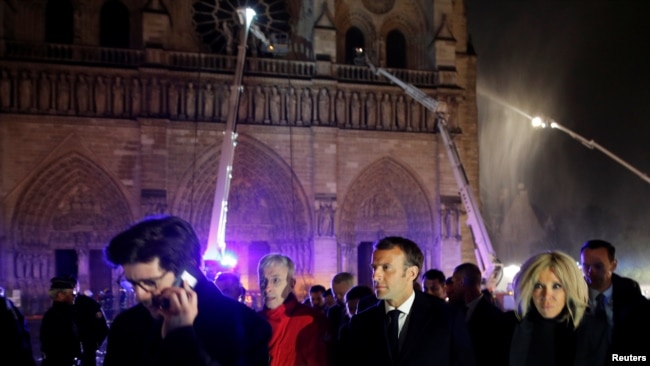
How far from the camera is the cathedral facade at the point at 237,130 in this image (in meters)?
17.4

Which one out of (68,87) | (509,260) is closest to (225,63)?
(68,87)

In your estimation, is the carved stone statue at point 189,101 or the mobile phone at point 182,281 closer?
the mobile phone at point 182,281

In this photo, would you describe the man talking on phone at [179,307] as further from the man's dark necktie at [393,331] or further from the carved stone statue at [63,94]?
the carved stone statue at [63,94]

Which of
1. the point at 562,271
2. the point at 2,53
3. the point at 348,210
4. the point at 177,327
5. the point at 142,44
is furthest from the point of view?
the point at 348,210

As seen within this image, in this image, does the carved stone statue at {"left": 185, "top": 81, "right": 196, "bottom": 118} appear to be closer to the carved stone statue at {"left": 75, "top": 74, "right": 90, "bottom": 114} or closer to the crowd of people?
the carved stone statue at {"left": 75, "top": 74, "right": 90, "bottom": 114}

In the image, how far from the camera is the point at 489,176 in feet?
104

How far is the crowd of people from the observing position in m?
1.90

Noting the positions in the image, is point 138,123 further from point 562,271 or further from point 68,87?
point 562,271

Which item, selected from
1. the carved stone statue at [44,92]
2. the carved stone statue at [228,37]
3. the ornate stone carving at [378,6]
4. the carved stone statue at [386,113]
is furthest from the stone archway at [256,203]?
the ornate stone carving at [378,6]

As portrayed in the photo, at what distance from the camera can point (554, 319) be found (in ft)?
9.91

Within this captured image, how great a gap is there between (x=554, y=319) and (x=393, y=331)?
2.63ft

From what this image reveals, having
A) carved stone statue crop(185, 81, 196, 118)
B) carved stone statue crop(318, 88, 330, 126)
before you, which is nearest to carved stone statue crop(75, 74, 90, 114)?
carved stone statue crop(185, 81, 196, 118)

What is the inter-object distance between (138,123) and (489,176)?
19701 millimetres

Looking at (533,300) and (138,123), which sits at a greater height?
(138,123)
